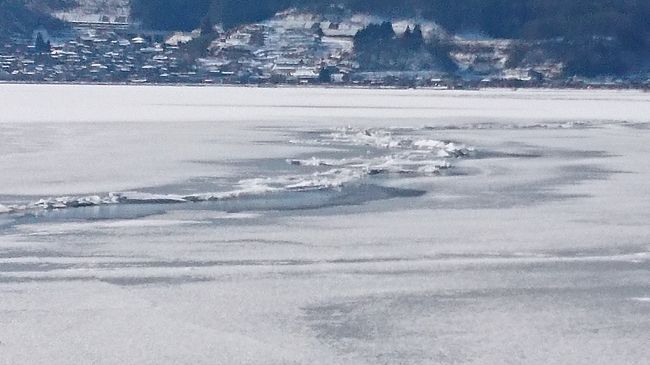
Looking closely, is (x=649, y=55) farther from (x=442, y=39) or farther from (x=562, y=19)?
(x=442, y=39)

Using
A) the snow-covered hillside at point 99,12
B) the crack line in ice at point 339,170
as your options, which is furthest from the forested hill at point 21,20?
the crack line in ice at point 339,170

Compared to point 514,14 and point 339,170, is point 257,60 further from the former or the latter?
point 339,170

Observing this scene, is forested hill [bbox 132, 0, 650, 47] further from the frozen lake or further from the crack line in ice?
the frozen lake

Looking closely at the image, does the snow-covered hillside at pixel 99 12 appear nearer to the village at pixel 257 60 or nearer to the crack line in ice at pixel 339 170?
the village at pixel 257 60

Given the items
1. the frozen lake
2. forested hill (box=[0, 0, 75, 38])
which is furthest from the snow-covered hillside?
the frozen lake

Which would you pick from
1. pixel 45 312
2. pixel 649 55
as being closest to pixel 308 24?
pixel 649 55

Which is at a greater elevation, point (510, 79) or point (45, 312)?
point (45, 312)

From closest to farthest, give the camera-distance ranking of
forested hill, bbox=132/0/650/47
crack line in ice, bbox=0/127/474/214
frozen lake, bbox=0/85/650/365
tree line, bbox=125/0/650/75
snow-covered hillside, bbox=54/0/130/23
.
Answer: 1. frozen lake, bbox=0/85/650/365
2. crack line in ice, bbox=0/127/474/214
3. tree line, bbox=125/0/650/75
4. forested hill, bbox=132/0/650/47
5. snow-covered hillside, bbox=54/0/130/23

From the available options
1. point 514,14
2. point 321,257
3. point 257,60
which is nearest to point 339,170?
point 321,257
